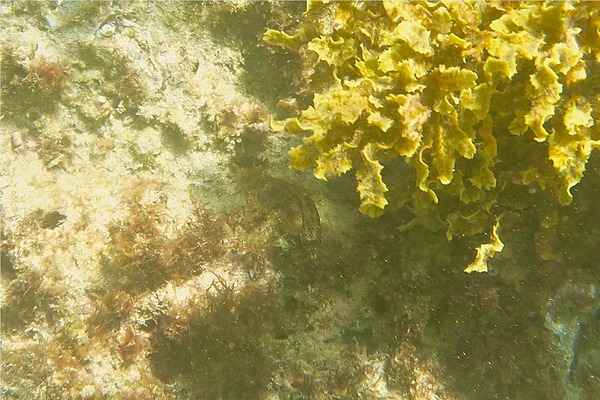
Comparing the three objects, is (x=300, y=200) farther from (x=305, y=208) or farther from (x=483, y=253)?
(x=483, y=253)

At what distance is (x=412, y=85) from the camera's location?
7.54 feet

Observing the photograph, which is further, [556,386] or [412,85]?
[556,386]

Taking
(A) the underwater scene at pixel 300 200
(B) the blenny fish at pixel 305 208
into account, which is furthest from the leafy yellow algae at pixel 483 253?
(B) the blenny fish at pixel 305 208

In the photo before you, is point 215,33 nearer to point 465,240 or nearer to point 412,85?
point 412,85

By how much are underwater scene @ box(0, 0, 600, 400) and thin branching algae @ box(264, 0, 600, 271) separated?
0.04 feet

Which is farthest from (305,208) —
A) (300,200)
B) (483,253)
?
(483,253)

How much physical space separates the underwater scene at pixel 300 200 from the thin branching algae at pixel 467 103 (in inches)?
0.5

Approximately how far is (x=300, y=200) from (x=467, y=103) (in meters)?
1.50

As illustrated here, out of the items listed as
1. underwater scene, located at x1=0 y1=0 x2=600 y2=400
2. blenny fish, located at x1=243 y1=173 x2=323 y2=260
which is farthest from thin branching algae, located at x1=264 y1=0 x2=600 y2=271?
blenny fish, located at x1=243 y1=173 x2=323 y2=260

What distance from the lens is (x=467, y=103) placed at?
2227mm

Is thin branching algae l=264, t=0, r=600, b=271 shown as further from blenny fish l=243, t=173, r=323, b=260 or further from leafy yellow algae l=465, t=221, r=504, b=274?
blenny fish l=243, t=173, r=323, b=260

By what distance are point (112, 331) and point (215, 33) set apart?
3.08 metres

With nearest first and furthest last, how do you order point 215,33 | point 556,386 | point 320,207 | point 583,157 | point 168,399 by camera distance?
point 583,157 → point 556,386 → point 320,207 → point 168,399 → point 215,33

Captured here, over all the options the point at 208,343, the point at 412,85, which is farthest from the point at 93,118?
the point at 412,85
